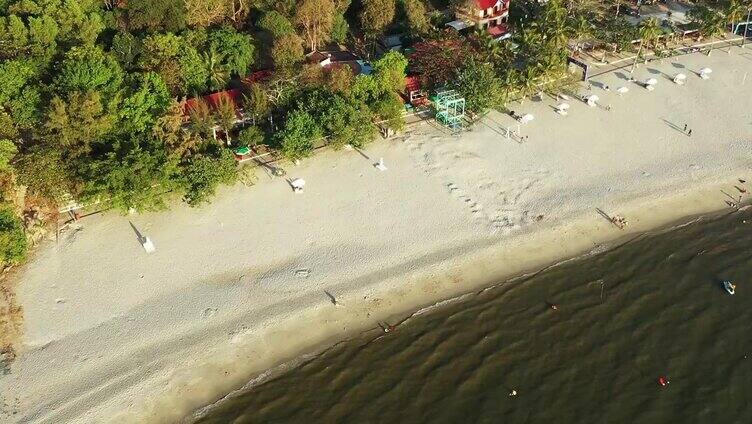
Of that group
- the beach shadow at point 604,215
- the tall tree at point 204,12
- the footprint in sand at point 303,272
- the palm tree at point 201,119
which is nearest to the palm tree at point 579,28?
the beach shadow at point 604,215

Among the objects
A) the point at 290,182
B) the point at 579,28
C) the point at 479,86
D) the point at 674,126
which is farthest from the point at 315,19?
the point at 674,126

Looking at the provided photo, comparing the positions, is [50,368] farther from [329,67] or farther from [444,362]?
[329,67]

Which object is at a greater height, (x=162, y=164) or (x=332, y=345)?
(x=162, y=164)

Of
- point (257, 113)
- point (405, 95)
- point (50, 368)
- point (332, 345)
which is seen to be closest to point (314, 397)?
point (332, 345)

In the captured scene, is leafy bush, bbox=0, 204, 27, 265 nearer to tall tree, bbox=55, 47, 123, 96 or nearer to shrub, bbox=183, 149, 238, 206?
shrub, bbox=183, 149, 238, 206

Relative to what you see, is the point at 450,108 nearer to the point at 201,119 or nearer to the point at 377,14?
the point at 377,14

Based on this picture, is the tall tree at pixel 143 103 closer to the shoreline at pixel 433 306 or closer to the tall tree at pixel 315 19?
the tall tree at pixel 315 19
